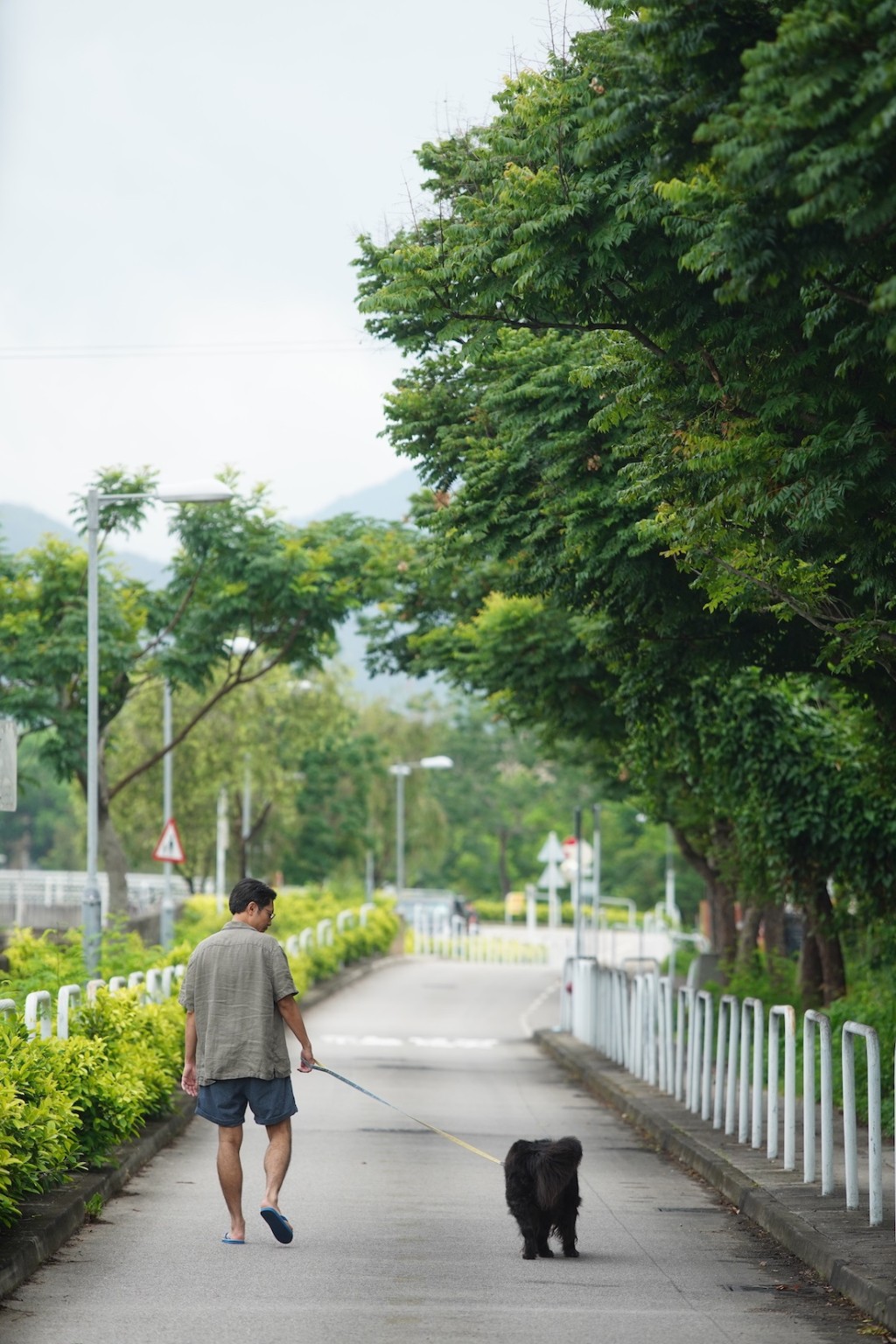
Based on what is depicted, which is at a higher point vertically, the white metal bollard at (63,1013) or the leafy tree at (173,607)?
the leafy tree at (173,607)

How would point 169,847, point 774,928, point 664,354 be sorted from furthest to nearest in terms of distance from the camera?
1. point 774,928
2. point 169,847
3. point 664,354

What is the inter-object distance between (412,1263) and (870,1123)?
2280mm

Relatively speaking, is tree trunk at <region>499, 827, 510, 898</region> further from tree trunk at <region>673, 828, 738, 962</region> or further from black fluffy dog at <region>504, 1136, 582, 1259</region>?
black fluffy dog at <region>504, 1136, 582, 1259</region>

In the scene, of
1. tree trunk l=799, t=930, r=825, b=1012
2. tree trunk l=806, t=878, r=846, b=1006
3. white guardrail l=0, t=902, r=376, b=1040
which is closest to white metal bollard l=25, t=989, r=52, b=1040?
white guardrail l=0, t=902, r=376, b=1040

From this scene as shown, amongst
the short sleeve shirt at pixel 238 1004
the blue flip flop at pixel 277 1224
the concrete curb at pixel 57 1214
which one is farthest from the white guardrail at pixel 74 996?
the blue flip flop at pixel 277 1224

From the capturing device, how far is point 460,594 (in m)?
21.8

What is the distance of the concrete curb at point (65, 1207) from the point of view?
8.07 meters

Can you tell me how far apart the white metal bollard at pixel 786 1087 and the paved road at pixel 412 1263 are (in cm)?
60

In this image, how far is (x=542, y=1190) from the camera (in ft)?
28.8

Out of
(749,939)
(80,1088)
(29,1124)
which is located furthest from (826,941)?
(29,1124)

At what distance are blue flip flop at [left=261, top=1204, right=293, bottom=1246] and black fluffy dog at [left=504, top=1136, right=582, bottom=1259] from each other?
1083mm

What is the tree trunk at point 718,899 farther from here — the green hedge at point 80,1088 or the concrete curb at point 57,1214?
the concrete curb at point 57,1214

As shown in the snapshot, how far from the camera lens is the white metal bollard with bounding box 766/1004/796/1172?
1130cm

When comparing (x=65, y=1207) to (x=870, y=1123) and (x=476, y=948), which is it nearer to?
(x=870, y=1123)
